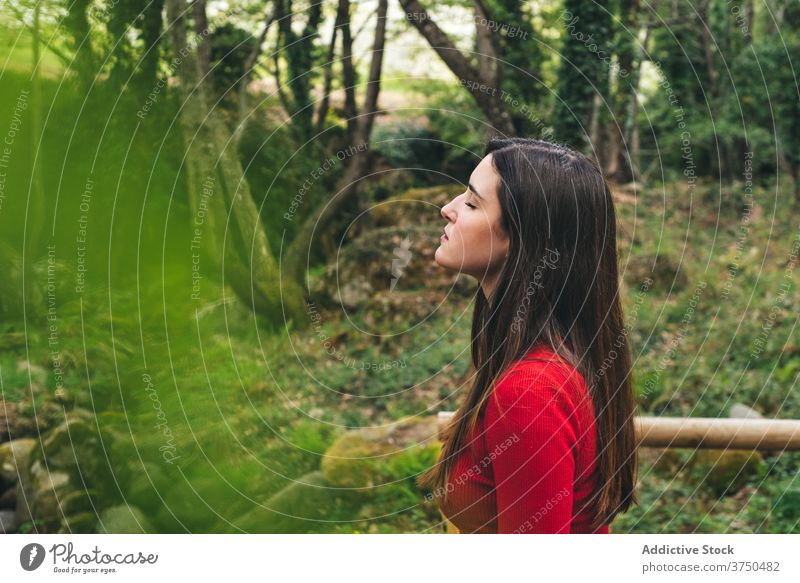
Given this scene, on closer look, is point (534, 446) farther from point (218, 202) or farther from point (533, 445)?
point (218, 202)

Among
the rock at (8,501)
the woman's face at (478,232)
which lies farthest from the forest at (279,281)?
the woman's face at (478,232)

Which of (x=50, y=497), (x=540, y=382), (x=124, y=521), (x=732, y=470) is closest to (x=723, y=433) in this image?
(x=732, y=470)

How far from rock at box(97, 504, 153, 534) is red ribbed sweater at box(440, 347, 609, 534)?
2416mm

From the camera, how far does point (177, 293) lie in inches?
158

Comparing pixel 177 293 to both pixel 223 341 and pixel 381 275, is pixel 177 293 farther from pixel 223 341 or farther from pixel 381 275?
pixel 381 275

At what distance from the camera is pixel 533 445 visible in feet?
4.13

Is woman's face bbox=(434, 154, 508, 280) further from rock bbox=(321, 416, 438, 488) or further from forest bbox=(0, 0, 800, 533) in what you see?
rock bbox=(321, 416, 438, 488)

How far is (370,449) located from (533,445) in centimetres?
365

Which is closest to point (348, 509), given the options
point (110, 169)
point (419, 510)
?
point (419, 510)

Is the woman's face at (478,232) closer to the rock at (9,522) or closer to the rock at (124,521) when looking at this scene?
the rock at (124,521)

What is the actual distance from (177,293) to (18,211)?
958 millimetres

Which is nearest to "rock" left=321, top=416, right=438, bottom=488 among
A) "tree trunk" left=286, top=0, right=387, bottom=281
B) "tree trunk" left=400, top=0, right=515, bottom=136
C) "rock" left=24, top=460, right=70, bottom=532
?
"rock" left=24, top=460, right=70, bottom=532

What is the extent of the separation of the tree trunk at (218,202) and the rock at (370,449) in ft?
3.17

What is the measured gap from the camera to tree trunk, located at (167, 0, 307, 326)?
5.12 metres
